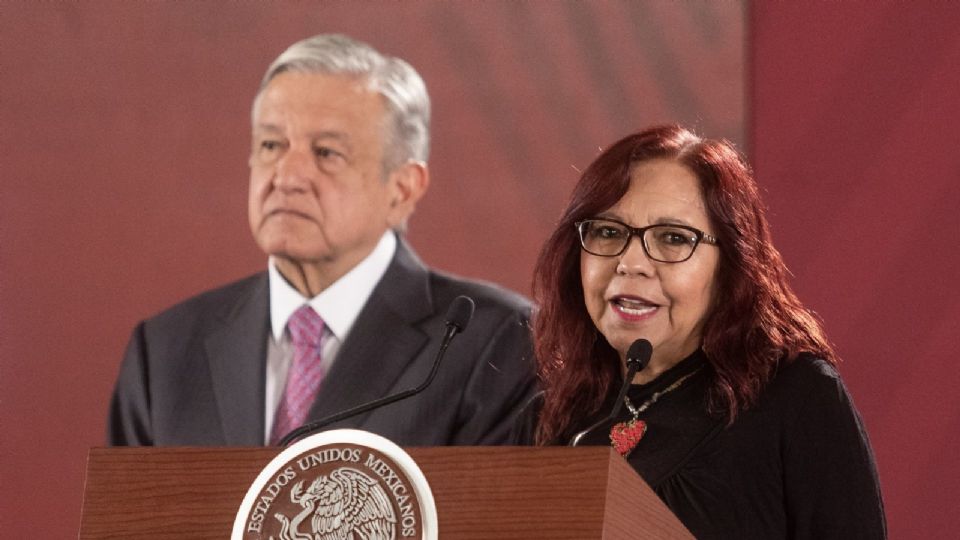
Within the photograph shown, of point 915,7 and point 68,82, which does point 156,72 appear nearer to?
point 68,82

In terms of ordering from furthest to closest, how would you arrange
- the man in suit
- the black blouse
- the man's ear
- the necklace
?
the man's ear
the man in suit
the necklace
the black blouse

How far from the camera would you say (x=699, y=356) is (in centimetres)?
242

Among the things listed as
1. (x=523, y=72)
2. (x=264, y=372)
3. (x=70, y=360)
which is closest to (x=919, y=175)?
(x=523, y=72)

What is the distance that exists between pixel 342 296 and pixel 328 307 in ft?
0.15

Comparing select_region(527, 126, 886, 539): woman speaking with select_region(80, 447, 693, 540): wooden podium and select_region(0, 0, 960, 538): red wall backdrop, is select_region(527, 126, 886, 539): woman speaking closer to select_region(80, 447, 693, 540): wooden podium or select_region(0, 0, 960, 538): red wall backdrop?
select_region(80, 447, 693, 540): wooden podium

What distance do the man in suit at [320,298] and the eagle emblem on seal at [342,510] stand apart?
163 cm

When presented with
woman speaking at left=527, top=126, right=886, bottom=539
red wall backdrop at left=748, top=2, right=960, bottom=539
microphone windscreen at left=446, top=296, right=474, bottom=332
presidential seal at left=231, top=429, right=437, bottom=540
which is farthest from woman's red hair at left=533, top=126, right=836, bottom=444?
red wall backdrop at left=748, top=2, right=960, bottom=539

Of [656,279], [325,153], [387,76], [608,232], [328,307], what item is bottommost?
[656,279]

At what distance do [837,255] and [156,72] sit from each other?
1.84 m

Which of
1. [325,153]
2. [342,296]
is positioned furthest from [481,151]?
[342,296]

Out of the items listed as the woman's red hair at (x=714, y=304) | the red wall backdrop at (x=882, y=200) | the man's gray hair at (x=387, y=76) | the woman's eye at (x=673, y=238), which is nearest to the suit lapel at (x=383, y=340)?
the man's gray hair at (x=387, y=76)

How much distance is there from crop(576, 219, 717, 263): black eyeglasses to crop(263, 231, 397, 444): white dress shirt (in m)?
1.13

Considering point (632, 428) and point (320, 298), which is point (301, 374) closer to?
point (320, 298)

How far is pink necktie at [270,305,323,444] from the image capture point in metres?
3.36
